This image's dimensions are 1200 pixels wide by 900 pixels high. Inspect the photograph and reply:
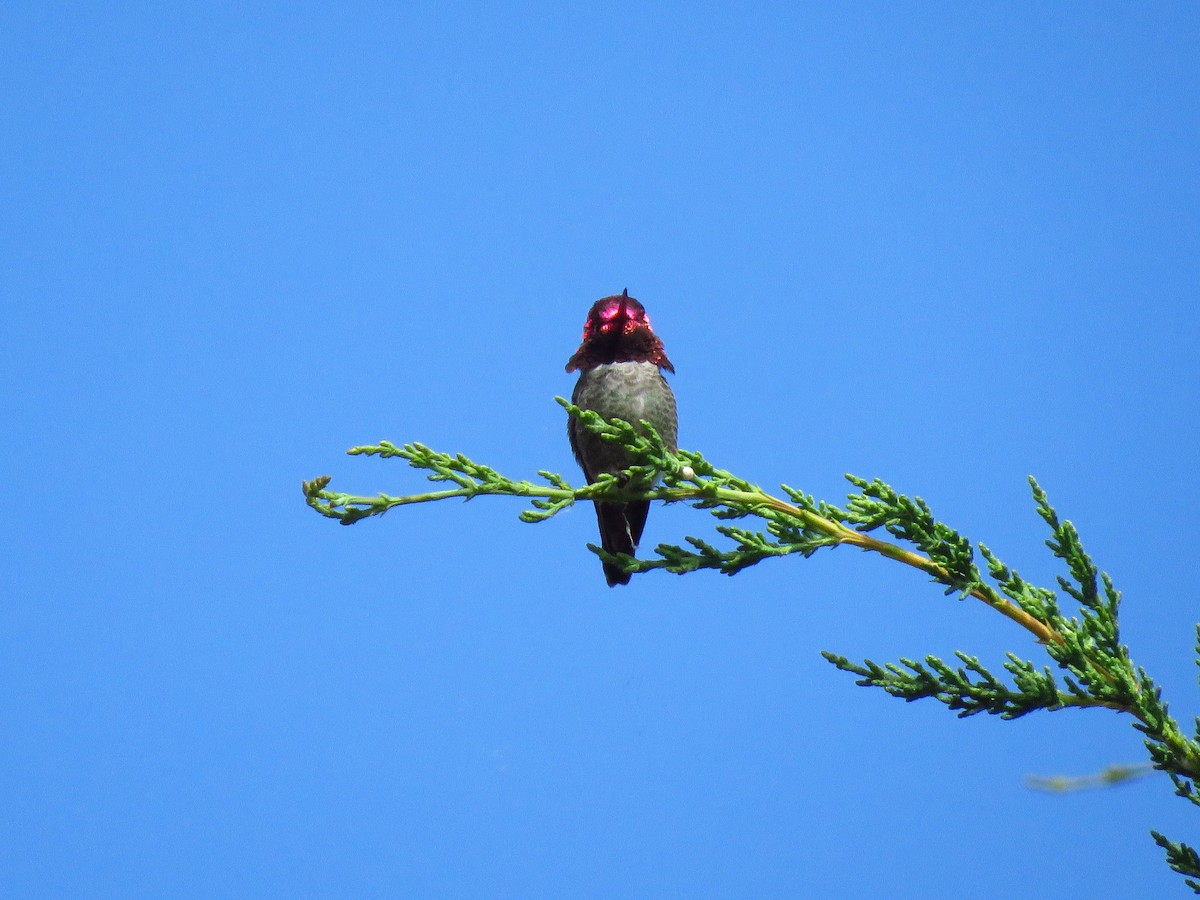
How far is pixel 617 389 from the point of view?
301cm

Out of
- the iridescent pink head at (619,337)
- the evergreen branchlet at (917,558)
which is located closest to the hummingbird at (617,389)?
the iridescent pink head at (619,337)

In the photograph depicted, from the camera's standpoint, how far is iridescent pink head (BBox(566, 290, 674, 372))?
3094 mm

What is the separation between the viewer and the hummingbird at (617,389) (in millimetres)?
3012

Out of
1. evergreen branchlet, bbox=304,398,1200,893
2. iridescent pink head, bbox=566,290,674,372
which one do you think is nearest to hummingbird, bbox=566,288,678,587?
iridescent pink head, bbox=566,290,674,372

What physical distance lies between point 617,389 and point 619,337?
166mm

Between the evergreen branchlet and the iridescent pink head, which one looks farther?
the iridescent pink head

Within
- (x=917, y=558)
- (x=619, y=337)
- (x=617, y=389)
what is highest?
(x=619, y=337)

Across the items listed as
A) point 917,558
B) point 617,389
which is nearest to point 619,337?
point 617,389

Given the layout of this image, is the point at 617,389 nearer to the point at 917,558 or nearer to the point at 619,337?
the point at 619,337

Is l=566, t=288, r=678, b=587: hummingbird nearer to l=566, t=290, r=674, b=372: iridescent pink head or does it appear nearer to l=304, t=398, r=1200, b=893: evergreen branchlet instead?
l=566, t=290, r=674, b=372: iridescent pink head

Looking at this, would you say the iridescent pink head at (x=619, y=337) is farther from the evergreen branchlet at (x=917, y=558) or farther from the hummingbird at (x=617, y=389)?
the evergreen branchlet at (x=917, y=558)

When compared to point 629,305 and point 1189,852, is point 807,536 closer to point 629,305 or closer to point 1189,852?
point 1189,852

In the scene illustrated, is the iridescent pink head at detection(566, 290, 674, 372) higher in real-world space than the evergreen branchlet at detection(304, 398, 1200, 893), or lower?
higher

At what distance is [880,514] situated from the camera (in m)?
1.84
